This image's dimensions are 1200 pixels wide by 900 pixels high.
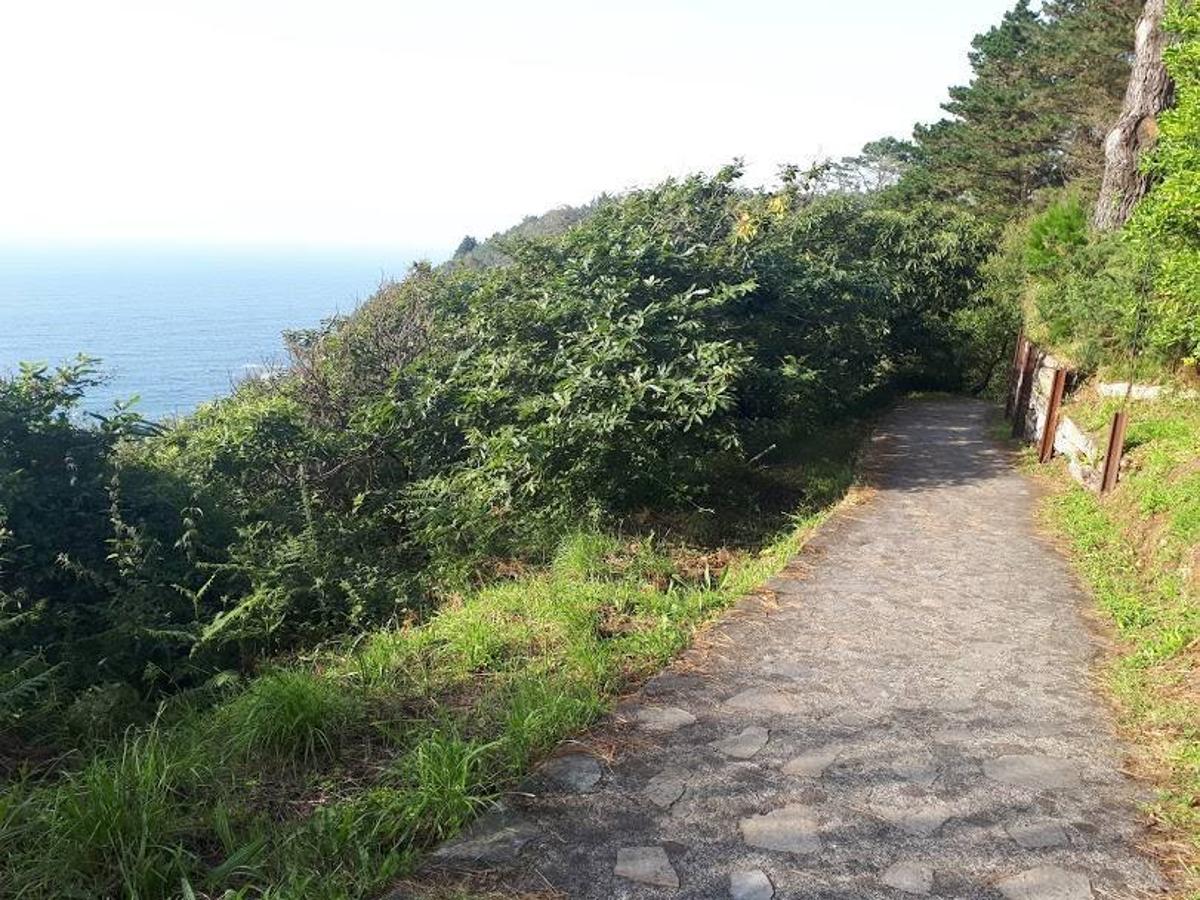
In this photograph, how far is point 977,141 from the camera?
1029 inches

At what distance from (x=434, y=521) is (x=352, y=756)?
414cm

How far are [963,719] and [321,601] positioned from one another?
4656 mm

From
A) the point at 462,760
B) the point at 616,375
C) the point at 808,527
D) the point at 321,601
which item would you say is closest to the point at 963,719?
the point at 462,760

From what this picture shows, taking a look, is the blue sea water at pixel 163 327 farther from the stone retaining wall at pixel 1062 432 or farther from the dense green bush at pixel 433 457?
the stone retaining wall at pixel 1062 432

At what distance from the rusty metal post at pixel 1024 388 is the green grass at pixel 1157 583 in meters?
1.92

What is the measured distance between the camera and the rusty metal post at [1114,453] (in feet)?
22.3

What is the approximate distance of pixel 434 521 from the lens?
7.50 metres

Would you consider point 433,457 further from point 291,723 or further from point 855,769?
point 855,769

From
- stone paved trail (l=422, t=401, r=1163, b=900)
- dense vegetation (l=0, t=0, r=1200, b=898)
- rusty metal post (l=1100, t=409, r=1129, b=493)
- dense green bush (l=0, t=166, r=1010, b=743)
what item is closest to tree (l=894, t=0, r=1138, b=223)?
dense vegetation (l=0, t=0, r=1200, b=898)

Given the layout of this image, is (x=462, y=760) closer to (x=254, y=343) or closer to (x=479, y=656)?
(x=479, y=656)

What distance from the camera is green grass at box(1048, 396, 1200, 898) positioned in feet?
10.5

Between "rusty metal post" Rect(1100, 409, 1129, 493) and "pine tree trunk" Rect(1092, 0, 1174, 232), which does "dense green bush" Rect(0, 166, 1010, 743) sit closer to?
"rusty metal post" Rect(1100, 409, 1129, 493)

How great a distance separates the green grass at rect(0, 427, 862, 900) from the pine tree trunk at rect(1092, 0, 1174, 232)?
952cm

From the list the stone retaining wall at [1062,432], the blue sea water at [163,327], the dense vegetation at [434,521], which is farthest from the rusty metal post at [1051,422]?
the blue sea water at [163,327]
